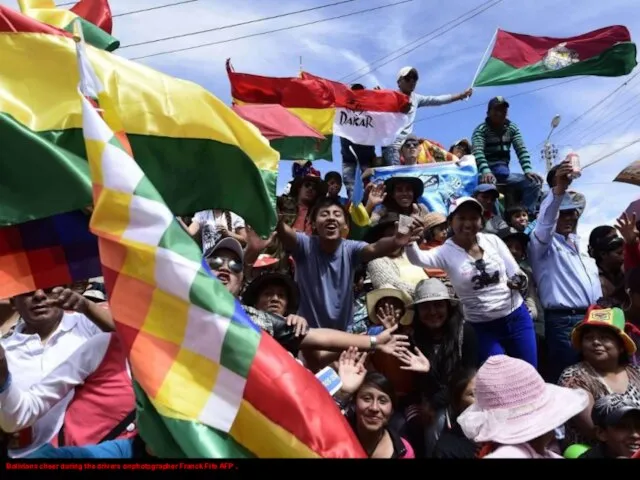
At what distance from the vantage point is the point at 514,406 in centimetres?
247

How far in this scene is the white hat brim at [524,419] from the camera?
235cm

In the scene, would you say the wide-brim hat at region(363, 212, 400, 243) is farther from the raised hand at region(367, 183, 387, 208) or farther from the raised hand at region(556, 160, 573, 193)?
the raised hand at region(556, 160, 573, 193)

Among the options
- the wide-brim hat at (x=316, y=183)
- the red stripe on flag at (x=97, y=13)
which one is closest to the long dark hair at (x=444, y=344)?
the red stripe on flag at (x=97, y=13)

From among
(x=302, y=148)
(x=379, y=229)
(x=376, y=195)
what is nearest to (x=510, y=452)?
(x=379, y=229)

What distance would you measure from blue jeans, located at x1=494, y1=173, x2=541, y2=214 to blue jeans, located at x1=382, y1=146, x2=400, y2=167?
1.42 metres

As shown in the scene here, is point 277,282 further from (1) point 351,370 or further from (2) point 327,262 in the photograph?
(1) point 351,370

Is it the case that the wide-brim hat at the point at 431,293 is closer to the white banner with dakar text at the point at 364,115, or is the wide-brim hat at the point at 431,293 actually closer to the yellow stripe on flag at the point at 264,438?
the yellow stripe on flag at the point at 264,438

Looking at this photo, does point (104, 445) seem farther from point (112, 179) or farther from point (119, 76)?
point (119, 76)

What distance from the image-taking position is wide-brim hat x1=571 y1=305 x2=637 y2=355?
4004 mm

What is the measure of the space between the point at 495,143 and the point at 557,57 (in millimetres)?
1278

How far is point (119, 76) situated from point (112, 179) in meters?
0.84

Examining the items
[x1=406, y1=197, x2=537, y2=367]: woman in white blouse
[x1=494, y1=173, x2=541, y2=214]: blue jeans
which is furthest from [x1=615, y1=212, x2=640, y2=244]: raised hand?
[x1=494, y1=173, x2=541, y2=214]: blue jeans

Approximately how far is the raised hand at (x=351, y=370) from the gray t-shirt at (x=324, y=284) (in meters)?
1.10

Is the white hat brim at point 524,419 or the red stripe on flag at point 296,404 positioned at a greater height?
the red stripe on flag at point 296,404
